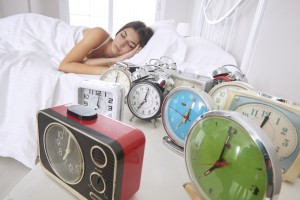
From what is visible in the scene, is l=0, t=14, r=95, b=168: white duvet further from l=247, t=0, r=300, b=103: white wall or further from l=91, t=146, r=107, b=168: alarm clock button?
l=247, t=0, r=300, b=103: white wall

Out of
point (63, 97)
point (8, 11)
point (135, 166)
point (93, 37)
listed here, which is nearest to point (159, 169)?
point (135, 166)

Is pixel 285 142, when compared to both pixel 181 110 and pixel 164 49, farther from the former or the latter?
pixel 164 49

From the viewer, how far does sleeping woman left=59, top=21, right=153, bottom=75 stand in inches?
49.2

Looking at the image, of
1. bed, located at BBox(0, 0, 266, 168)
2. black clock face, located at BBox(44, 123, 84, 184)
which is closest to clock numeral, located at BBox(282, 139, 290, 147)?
black clock face, located at BBox(44, 123, 84, 184)

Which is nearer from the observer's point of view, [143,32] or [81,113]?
[81,113]

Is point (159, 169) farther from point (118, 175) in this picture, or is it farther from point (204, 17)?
point (204, 17)

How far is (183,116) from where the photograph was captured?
0.48 metres

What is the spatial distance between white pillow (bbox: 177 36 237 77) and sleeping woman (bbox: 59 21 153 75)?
14.9 inches

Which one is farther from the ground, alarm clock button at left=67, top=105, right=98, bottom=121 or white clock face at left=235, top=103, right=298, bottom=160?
alarm clock button at left=67, top=105, right=98, bottom=121

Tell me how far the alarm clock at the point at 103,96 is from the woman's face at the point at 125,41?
954 millimetres

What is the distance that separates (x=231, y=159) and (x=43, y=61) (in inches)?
45.1

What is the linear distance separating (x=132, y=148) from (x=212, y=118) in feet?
0.46

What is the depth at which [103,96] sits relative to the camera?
20.0 inches

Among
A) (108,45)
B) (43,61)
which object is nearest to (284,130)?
(43,61)
